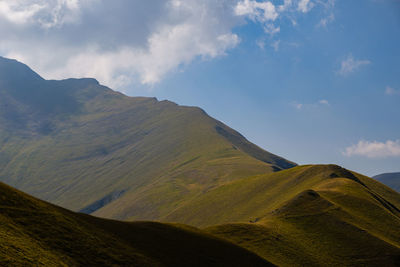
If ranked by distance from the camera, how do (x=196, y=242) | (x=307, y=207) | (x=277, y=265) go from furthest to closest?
(x=307, y=207)
(x=277, y=265)
(x=196, y=242)

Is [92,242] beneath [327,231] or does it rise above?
beneath

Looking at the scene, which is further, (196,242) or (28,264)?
(196,242)

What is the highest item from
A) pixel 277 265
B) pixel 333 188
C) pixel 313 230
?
pixel 333 188

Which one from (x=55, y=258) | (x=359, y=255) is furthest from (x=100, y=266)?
(x=359, y=255)

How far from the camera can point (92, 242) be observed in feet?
221

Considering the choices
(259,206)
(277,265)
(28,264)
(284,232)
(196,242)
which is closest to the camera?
(28,264)

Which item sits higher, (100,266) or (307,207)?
(307,207)

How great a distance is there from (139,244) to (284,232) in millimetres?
57565

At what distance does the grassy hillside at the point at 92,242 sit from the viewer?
Result: 55.0 metres

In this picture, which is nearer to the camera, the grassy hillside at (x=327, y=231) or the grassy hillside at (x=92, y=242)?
the grassy hillside at (x=92, y=242)

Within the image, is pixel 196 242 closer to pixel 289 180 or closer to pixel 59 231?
pixel 59 231

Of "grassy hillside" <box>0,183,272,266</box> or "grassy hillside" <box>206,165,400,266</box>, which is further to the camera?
"grassy hillside" <box>206,165,400,266</box>

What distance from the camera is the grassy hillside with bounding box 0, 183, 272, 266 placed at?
5497 centimetres

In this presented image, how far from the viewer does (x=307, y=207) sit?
13750 cm
